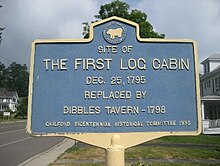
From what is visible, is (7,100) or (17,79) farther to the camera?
(17,79)

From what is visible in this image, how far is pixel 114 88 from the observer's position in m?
3.67

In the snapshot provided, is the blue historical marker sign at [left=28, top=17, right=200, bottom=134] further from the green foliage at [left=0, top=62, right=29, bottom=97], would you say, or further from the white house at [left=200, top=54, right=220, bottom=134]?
the green foliage at [left=0, top=62, right=29, bottom=97]

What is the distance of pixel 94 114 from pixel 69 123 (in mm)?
327

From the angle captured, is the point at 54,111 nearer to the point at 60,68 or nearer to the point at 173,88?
the point at 60,68

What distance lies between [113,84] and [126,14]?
13.8m

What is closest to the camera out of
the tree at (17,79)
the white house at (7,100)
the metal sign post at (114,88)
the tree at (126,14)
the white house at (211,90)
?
the metal sign post at (114,88)

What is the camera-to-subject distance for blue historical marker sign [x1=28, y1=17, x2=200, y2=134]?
11.8ft

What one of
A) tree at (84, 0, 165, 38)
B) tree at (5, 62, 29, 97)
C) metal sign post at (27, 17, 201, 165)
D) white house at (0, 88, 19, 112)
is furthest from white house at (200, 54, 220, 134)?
tree at (5, 62, 29, 97)

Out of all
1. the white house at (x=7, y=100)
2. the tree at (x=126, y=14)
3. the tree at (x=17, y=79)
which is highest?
the tree at (x=17, y=79)

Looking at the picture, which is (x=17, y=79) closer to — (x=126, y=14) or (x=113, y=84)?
(x=126, y=14)

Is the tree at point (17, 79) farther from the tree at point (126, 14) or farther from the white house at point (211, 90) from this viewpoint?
the tree at point (126, 14)

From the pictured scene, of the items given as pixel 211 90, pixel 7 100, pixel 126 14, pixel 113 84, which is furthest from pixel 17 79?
pixel 113 84

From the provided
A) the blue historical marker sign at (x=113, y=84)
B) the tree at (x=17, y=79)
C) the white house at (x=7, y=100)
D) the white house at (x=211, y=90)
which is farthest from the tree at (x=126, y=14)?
the tree at (x=17, y=79)

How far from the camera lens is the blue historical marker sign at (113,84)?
359 cm
